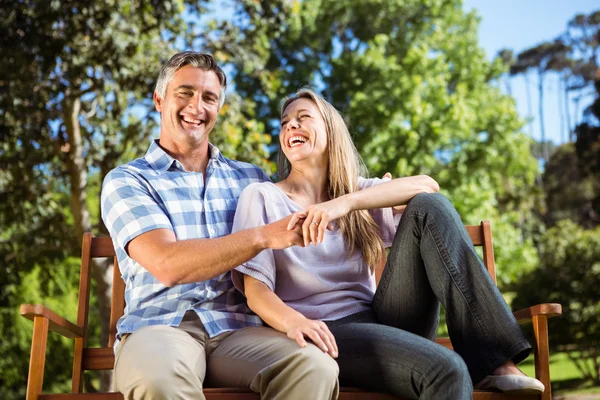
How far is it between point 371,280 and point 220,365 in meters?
0.72

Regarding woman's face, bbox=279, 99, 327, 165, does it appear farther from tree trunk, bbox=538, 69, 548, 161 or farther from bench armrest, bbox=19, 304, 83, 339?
tree trunk, bbox=538, 69, 548, 161

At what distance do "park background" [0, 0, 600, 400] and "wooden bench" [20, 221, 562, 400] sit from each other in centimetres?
205

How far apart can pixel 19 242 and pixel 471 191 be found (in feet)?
29.9

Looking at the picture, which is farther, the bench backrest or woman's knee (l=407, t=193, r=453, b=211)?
the bench backrest

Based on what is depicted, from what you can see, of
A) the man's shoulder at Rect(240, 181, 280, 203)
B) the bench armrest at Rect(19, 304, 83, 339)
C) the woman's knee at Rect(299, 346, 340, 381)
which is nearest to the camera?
the woman's knee at Rect(299, 346, 340, 381)

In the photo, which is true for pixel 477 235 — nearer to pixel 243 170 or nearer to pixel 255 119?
pixel 243 170

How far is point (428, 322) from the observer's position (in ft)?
8.58

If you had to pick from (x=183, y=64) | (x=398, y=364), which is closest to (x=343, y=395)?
(x=398, y=364)

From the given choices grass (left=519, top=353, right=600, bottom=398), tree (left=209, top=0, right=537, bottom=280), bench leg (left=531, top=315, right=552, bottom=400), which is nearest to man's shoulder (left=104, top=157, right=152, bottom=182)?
bench leg (left=531, top=315, right=552, bottom=400)

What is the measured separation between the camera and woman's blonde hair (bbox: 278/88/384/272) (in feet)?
8.91

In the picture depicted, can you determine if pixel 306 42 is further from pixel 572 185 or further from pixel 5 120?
pixel 572 185

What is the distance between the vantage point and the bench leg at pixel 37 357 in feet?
8.07

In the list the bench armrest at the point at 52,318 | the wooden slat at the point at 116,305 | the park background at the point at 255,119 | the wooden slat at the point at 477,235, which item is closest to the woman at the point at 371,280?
the wooden slat at the point at 477,235

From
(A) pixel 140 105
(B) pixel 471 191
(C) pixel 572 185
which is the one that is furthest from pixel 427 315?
(C) pixel 572 185
